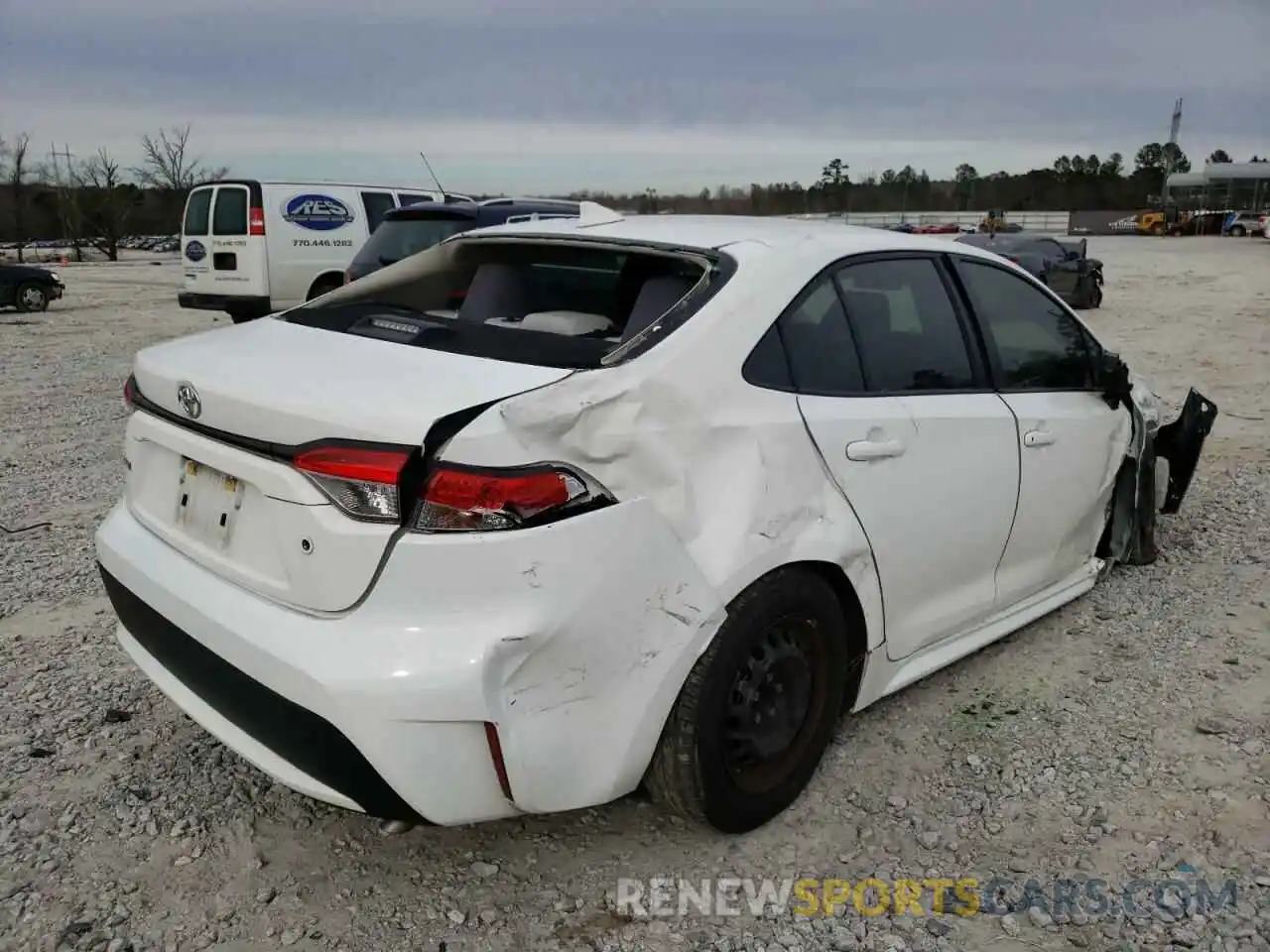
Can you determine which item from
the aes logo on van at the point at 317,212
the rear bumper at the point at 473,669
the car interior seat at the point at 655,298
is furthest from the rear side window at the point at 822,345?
the aes logo on van at the point at 317,212

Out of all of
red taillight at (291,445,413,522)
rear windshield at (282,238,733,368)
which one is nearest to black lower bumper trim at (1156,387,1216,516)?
rear windshield at (282,238,733,368)

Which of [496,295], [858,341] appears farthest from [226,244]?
[858,341]

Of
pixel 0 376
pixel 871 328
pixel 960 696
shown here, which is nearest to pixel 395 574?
pixel 871 328

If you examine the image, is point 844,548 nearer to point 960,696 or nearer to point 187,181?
point 960,696

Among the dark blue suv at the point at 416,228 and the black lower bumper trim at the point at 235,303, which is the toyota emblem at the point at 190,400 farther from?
the black lower bumper trim at the point at 235,303

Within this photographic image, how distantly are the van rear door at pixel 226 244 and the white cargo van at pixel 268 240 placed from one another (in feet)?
0.04

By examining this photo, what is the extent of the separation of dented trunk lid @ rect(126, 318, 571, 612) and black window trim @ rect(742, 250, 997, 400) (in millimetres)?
696

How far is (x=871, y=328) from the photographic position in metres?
2.92

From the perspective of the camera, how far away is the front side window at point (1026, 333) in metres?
3.37

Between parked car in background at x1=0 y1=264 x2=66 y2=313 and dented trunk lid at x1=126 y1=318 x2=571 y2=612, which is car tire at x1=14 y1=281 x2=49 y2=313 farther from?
dented trunk lid at x1=126 y1=318 x2=571 y2=612

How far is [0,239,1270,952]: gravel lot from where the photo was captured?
7.63 feet

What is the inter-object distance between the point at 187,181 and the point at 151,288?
4079 cm

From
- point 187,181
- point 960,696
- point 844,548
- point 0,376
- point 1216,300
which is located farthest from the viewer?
point 187,181

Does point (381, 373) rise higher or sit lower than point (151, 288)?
higher
